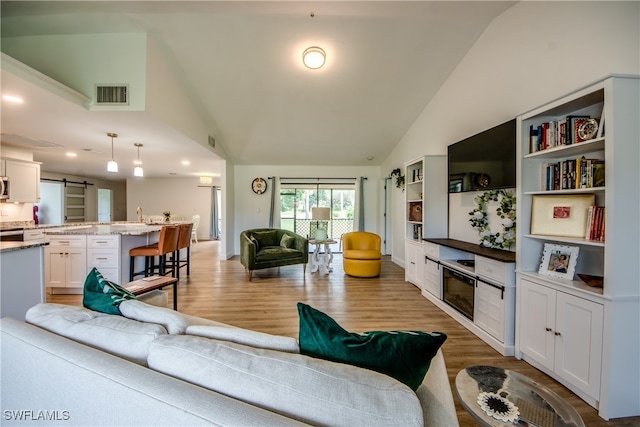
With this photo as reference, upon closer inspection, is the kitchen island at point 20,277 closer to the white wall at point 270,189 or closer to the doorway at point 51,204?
the white wall at point 270,189

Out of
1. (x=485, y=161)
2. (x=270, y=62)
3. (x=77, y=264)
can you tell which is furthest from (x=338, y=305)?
(x=77, y=264)

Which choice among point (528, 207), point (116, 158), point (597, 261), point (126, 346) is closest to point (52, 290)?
point (116, 158)

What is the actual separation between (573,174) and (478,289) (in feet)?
4.37

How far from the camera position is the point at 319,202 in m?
7.28

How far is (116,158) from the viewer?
5496 millimetres

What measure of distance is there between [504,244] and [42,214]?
11.4 m

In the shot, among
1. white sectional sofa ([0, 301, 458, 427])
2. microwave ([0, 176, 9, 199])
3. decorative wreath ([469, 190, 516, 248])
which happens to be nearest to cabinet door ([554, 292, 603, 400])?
decorative wreath ([469, 190, 516, 248])

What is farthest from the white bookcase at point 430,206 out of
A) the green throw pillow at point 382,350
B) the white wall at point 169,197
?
the white wall at point 169,197

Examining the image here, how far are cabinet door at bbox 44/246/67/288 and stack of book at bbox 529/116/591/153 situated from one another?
5.68m

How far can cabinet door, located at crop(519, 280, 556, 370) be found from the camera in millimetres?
1973

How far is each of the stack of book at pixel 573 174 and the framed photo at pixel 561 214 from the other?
3.8 inches

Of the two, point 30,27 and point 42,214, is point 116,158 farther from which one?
point 42,214

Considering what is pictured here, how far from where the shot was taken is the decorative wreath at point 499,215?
2771 mm

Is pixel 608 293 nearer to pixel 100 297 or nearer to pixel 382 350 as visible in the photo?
pixel 382 350
